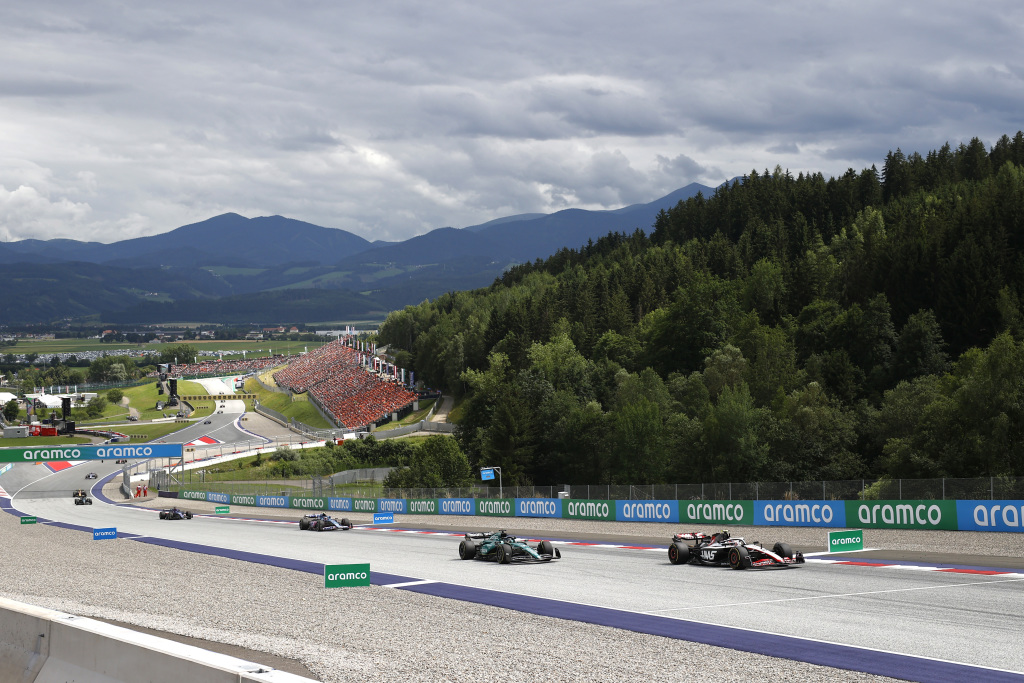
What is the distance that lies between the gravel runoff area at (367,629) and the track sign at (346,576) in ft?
1.76

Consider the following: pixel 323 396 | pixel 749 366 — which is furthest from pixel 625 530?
pixel 323 396

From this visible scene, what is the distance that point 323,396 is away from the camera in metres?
175

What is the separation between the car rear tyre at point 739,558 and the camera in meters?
25.3

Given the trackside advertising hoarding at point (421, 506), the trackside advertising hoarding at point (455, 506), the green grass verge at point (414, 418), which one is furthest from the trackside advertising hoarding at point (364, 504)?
the green grass verge at point (414, 418)

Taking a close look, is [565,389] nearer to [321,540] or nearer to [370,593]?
[321,540]

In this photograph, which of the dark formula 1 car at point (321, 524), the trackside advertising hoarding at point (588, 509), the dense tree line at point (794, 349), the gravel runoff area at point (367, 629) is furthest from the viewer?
the dense tree line at point (794, 349)

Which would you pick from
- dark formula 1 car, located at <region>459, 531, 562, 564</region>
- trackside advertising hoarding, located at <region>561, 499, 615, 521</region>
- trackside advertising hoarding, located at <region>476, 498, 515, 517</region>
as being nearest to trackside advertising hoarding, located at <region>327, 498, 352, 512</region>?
trackside advertising hoarding, located at <region>476, 498, 515, 517</region>

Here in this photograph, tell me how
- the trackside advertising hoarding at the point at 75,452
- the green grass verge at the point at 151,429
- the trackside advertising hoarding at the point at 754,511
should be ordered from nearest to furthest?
the trackside advertising hoarding at the point at 754,511
the trackside advertising hoarding at the point at 75,452
the green grass verge at the point at 151,429

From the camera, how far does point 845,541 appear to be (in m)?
27.9

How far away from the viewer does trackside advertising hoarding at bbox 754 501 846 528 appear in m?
35.9

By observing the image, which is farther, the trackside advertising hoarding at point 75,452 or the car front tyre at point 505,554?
the trackside advertising hoarding at point 75,452

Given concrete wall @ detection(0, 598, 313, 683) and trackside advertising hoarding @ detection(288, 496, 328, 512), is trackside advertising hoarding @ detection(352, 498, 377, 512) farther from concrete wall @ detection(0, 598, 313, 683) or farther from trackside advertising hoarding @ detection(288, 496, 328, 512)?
concrete wall @ detection(0, 598, 313, 683)

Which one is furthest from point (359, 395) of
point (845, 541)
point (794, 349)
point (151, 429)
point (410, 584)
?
point (410, 584)

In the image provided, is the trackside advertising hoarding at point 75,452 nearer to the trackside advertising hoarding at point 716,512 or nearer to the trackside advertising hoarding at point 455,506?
the trackside advertising hoarding at point 455,506
